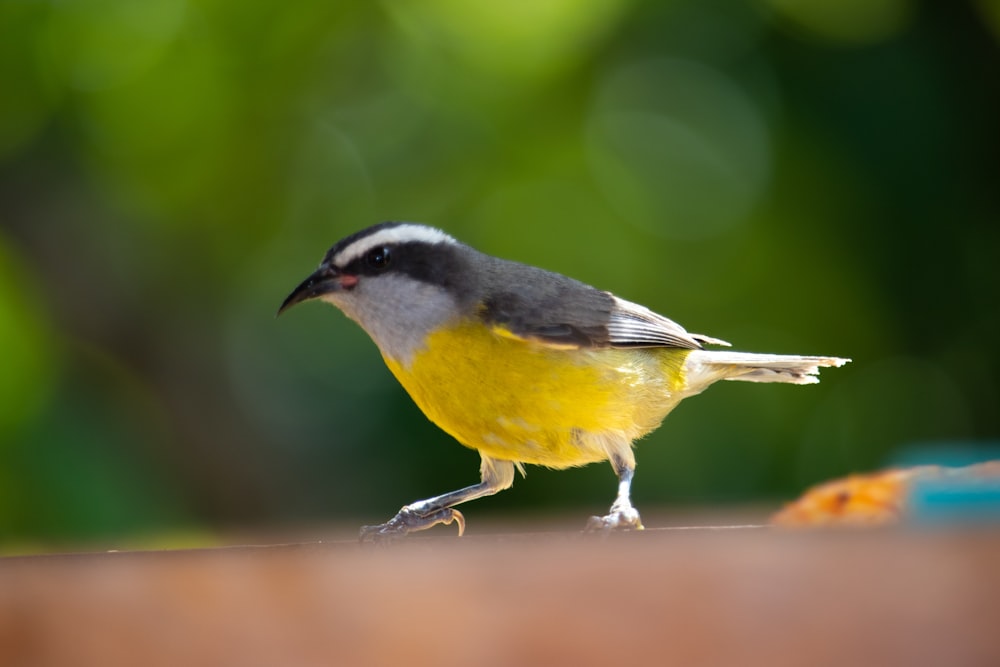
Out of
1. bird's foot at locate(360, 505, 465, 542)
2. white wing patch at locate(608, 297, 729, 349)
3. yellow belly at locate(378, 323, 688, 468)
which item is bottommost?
bird's foot at locate(360, 505, 465, 542)

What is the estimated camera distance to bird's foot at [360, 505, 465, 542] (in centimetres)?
275

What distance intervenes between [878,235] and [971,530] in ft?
15.4

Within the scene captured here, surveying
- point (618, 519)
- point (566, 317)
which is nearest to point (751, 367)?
point (566, 317)

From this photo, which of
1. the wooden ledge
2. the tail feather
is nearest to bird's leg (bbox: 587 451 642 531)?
the tail feather

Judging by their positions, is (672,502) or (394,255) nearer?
(394,255)

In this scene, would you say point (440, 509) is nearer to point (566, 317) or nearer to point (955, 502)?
point (566, 317)

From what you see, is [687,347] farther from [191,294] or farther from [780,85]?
[191,294]

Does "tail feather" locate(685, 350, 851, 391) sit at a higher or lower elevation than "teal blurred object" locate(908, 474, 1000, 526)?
higher

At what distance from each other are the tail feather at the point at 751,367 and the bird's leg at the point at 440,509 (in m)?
0.64

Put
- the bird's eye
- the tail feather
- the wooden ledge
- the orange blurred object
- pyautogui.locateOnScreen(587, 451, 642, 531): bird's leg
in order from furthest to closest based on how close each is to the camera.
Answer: the tail feather
the bird's eye
pyautogui.locateOnScreen(587, 451, 642, 531): bird's leg
the orange blurred object
the wooden ledge

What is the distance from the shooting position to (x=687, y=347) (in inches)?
127

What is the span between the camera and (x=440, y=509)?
2930 mm

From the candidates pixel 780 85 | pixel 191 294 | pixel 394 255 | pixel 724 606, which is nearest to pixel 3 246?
pixel 191 294

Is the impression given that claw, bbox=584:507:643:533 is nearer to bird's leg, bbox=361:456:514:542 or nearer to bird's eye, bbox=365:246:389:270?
bird's leg, bbox=361:456:514:542
